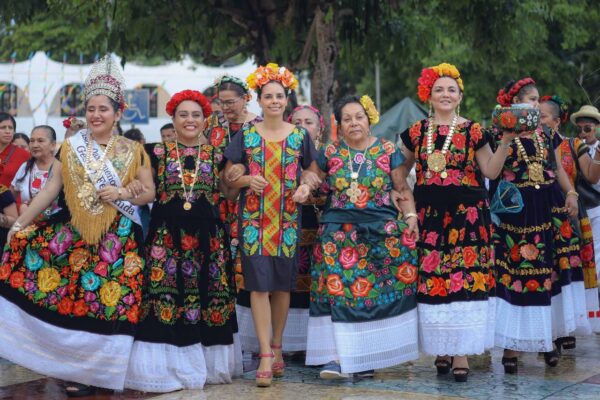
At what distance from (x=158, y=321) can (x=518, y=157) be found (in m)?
2.87

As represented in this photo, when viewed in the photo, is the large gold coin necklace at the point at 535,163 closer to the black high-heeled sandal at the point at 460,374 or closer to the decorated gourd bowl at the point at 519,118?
the decorated gourd bowl at the point at 519,118

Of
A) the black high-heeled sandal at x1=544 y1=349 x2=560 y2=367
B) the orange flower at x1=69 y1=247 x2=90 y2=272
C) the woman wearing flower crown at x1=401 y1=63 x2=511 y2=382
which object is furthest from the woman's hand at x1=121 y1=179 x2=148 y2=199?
the black high-heeled sandal at x1=544 y1=349 x2=560 y2=367

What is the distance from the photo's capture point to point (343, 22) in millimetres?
12383

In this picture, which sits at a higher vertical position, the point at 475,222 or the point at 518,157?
the point at 518,157

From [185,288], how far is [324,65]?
5.91 meters

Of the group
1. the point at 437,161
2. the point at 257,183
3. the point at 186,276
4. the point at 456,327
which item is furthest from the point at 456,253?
the point at 186,276

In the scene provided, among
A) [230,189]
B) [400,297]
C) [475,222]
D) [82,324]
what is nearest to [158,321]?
[82,324]

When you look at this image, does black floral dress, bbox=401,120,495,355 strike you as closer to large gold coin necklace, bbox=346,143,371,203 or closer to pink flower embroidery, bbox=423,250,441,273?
pink flower embroidery, bbox=423,250,441,273

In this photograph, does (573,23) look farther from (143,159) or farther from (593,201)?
(143,159)

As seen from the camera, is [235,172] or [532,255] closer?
Answer: [235,172]

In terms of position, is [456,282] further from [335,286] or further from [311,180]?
[311,180]

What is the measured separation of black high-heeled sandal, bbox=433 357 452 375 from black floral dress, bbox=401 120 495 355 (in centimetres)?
19

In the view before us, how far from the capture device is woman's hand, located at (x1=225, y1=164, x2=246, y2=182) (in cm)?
668

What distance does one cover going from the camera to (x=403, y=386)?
6.55 metres
